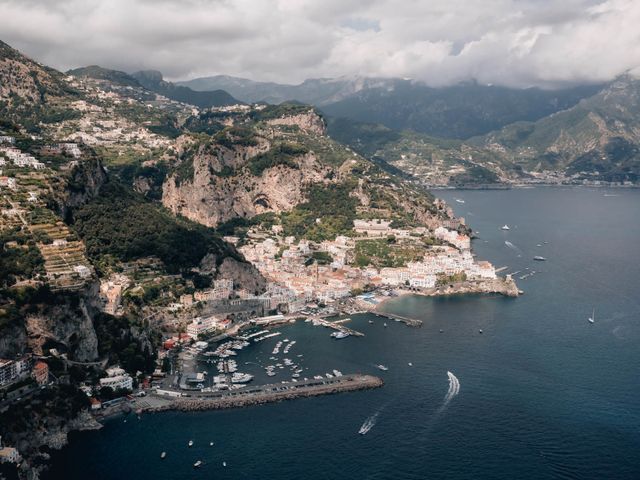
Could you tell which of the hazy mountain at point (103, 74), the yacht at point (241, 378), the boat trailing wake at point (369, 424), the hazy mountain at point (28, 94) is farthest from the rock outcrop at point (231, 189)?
the hazy mountain at point (103, 74)

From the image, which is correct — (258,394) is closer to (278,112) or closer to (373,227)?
(373,227)

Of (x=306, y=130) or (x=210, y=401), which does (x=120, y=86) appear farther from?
(x=210, y=401)

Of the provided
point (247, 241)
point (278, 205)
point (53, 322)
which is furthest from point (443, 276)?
point (53, 322)

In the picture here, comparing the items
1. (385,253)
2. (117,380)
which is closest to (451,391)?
(117,380)

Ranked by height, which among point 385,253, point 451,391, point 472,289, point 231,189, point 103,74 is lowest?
point 451,391

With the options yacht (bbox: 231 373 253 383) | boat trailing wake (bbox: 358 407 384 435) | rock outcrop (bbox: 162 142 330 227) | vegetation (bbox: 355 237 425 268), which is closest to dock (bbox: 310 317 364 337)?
yacht (bbox: 231 373 253 383)

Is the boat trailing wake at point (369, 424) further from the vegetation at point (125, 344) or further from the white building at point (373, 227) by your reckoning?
the white building at point (373, 227)
